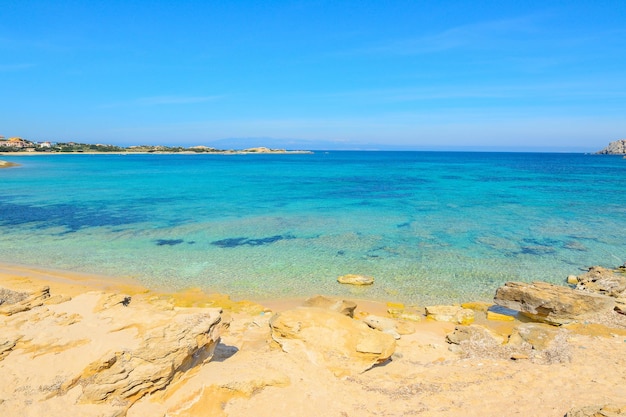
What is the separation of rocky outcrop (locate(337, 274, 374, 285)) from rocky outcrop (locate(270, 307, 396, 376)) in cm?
646

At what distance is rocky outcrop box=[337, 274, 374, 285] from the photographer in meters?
16.8

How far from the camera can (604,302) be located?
43.0 ft

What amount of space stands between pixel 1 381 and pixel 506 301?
14679 mm

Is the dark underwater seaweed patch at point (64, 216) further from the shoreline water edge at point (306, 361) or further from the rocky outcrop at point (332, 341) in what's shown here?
the rocky outcrop at point (332, 341)

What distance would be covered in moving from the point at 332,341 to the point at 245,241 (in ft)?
47.9

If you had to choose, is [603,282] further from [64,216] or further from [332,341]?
[64,216]

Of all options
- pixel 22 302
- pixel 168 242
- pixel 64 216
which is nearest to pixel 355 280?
pixel 22 302

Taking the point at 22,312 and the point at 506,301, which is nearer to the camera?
the point at 22,312

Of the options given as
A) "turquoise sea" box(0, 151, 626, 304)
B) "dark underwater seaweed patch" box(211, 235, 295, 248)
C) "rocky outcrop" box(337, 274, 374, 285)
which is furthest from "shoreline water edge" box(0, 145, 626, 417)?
"dark underwater seaweed patch" box(211, 235, 295, 248)

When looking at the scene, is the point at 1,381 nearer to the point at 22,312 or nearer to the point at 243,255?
the point at 22,312

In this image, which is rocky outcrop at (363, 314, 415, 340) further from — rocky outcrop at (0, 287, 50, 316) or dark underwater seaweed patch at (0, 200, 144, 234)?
dark underwater seaweed patch at (0, 200, 144, 234)

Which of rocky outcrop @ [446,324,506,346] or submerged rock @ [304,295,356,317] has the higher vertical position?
submerged rock @ [304,295,356,317]

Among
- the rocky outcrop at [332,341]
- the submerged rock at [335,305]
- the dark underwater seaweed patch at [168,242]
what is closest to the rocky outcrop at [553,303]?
the submerged rock at [335,305]

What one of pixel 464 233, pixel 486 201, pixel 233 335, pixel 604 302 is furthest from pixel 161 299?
pixel 486 201
